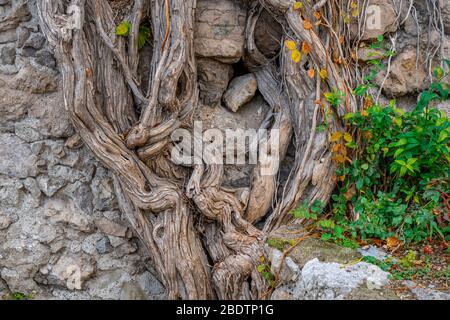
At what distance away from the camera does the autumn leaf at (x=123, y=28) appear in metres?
2.72

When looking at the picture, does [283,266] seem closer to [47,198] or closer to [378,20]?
[47,198]

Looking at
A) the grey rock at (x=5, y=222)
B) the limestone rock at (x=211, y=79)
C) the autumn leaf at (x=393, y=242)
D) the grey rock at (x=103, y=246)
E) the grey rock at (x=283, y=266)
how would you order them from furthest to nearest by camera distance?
the limestone rock at (x=211, y=79) → the grey rock at (x=103, y=246) → the grey rock at (x=5, y=222) → the autumn leaf at (x=393, y=242) → the grey rock at (x=283, y=266)

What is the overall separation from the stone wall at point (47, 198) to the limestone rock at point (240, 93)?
0.88 meters

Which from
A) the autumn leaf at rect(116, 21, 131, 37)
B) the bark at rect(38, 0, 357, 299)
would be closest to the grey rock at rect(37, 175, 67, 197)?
the bark at rect(38, 0, 357, 299)

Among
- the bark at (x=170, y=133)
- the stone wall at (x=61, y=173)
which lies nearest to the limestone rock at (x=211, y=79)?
the stone wall at (x=61, y=173)

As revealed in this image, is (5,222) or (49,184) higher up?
(49,184)

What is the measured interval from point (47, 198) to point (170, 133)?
0.84 meters

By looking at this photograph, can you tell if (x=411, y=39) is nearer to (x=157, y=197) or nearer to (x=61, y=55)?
(x=157, y=197)

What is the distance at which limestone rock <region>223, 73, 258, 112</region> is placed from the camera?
3.00m

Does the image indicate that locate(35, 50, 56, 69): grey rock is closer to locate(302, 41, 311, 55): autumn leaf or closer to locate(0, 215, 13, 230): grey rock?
locate(0, 215, 13, 230): grey rock

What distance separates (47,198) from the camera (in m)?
2.86

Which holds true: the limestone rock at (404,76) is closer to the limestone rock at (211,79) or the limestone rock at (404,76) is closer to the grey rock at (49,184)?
the limestone rock at (211,79)

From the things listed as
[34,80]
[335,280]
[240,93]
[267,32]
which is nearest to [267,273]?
[335,280]

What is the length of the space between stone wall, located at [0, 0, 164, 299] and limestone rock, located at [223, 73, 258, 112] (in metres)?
0.88
